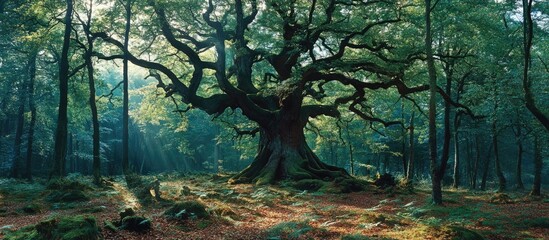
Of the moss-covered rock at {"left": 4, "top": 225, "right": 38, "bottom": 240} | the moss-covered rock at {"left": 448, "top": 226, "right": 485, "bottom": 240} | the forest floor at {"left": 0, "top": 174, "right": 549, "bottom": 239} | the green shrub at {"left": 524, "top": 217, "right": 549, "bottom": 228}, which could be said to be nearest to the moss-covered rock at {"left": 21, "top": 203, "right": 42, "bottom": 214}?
the forest floor at {"left": 0, "top": 174, "right": 549, "bottom": 239}

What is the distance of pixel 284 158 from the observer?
21562 millimetres

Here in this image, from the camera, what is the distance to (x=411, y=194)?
53.7ft

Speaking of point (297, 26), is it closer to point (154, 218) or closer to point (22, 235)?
point (154, 218)

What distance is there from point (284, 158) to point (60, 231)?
52.7 ft

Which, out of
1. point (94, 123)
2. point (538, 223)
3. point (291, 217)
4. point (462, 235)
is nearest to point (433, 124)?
point (538, 223)

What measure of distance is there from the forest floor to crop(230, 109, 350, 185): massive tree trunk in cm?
485

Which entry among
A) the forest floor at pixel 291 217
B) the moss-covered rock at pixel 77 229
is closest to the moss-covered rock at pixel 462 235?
the forest floor at pixel 291 217

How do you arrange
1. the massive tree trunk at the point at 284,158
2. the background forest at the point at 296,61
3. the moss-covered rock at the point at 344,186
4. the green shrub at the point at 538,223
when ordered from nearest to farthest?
the green shrub at the point at 538,223
the background forest at the point at 296,61
the moss-covered rock at the point at 344,186
the massive tree trunk at the point at 284,158

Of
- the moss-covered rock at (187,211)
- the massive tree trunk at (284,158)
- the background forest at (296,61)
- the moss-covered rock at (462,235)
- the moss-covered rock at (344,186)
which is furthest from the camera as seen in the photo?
the massive tree trunk at (284,158)

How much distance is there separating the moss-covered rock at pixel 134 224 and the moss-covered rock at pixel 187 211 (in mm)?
1086

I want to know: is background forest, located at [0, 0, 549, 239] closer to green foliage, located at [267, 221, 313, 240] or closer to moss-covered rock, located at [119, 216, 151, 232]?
green foliage, located at [267, 221, 313, 240]

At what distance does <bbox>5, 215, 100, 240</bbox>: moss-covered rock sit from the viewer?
6000mm

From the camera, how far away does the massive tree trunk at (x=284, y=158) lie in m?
20.5

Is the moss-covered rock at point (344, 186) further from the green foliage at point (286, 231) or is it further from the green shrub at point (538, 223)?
the green shrub at point (538, 223)
